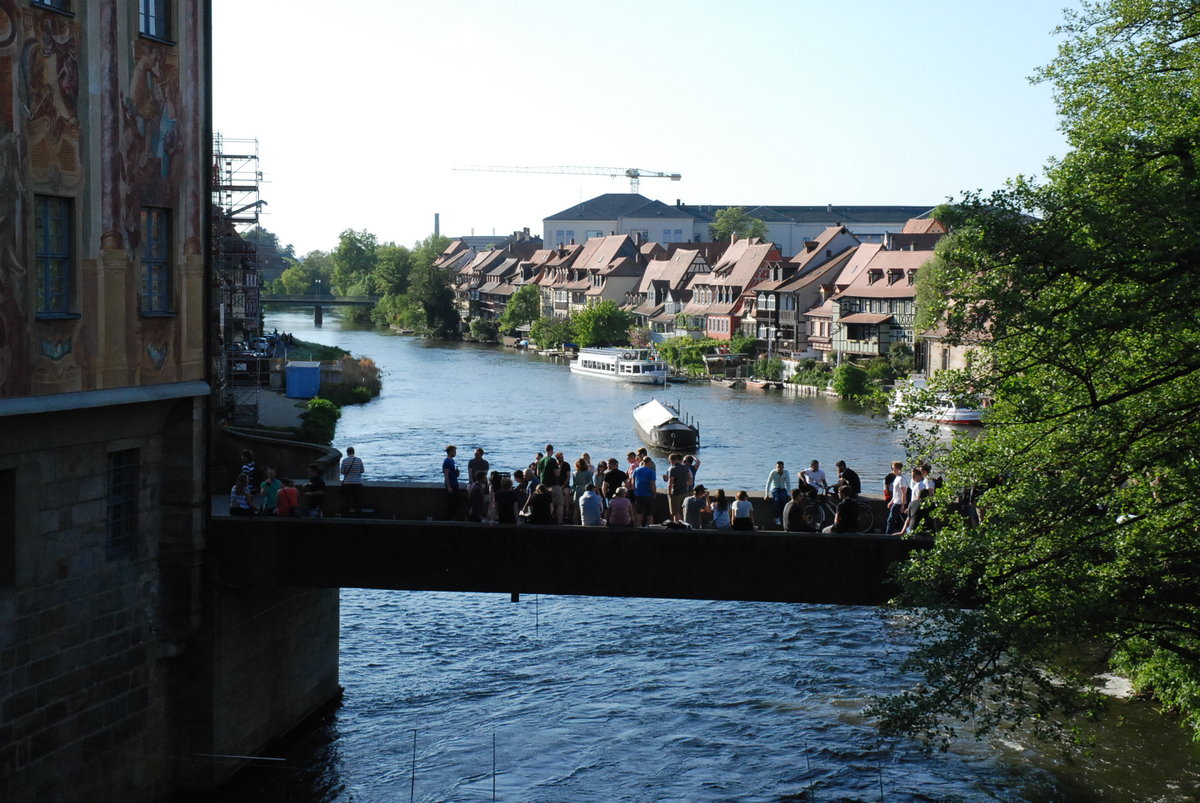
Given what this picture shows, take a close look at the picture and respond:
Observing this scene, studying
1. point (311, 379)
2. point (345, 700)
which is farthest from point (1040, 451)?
point (311, 379)

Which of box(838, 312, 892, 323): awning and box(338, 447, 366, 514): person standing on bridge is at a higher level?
box(838, 312, 892, 323): awning

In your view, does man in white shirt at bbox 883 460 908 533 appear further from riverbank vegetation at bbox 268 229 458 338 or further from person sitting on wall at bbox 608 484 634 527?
riverbank vegetation at bbox 268 229 458 338

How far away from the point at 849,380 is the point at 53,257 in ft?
244

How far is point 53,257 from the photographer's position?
16.2m

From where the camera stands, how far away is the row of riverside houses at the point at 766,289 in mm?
97312

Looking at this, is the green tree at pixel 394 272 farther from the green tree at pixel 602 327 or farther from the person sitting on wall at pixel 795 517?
the person sitting on wall at pixel 795 517

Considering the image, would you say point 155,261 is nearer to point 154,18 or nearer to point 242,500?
point 154,18

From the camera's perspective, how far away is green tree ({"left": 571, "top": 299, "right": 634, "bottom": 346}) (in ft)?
411

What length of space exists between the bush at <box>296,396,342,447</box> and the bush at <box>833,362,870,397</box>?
3262cm

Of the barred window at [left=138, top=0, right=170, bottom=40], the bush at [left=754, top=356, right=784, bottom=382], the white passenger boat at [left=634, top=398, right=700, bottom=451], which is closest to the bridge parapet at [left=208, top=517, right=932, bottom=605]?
the barred window at [left=138, top=0, right=170, bottom=40]

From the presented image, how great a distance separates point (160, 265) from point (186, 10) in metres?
3.15

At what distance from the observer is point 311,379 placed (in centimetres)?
7581

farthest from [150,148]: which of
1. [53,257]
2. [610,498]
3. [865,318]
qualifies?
[865,318]

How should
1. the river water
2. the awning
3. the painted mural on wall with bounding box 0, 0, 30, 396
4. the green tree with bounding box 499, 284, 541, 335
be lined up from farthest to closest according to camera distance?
the green tree with bounding box 499, 284, 541, 335 < the awning < the river water < the painted mural on wall with bounding box 0, 0, 30, 396
